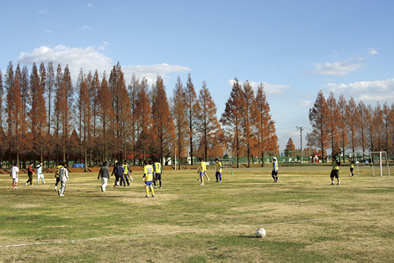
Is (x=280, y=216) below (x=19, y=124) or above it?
below

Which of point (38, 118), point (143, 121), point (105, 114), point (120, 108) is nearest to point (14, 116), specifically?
point (38, 118)

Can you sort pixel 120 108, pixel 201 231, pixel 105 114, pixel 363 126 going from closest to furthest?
pixel 201 231 → pixel 105 114 → pixel 120 108 → pixel 363 126

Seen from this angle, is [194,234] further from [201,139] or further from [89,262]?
[201,139]

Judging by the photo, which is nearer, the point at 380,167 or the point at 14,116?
the point at 380,167

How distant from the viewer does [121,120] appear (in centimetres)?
6981

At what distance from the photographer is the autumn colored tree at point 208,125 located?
71.1m

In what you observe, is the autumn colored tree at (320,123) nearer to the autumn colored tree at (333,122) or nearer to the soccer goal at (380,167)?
the autumn colored tree at (333,122)

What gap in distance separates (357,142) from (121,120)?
173 feet

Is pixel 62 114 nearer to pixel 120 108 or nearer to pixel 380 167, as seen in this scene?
pixel 120 108

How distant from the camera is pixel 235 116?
71.9 m

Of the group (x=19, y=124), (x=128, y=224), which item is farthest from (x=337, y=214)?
(x=19, y=124)

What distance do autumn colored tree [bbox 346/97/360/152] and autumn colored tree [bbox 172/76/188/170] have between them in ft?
125

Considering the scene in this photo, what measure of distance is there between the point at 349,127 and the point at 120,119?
49919 mm

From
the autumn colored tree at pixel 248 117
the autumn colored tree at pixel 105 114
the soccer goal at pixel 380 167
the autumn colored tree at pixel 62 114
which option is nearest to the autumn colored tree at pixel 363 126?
the soccer goal at pixel 380 167
